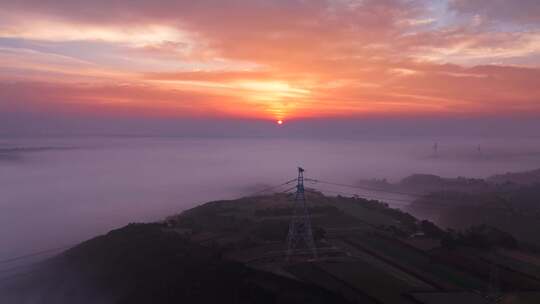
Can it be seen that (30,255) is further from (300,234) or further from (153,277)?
(300,234)

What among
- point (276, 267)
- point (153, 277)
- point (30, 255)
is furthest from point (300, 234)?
point (30, 255)

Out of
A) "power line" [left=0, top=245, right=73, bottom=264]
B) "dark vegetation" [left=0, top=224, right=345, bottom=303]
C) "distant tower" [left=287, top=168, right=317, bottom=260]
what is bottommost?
"power line" [left=0, top=245, right=73, bottom=264]

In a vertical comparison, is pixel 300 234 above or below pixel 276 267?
above

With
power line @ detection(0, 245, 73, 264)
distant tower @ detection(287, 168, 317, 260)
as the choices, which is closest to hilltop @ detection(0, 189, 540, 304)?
distant tower @ detection(287, 168, 317, 260)

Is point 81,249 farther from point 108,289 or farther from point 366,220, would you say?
point 366,220

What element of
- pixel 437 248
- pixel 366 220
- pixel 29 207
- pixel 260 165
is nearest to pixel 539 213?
pixel 366 220

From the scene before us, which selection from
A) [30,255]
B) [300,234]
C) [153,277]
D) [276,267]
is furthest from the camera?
[30,255]

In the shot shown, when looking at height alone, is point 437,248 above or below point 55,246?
above

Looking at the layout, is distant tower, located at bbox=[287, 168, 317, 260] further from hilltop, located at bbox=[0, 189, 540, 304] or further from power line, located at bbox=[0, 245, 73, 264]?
power line, located at bbox=[0, 245, 73, 264]

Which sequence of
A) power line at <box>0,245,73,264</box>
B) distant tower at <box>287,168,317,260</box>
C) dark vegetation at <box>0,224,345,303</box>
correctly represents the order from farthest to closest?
power line at <box>0,245,73,264</box> < distant tower at <box>287,168,317,260</box> < dark vegetation at <box>0,224,345,303</box>

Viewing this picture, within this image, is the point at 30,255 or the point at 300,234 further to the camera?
the point at 30,255

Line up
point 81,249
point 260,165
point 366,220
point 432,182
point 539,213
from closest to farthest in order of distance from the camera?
point 81,249 → point 366,220 → point 539,213 → point 432,182 → point 260,165
